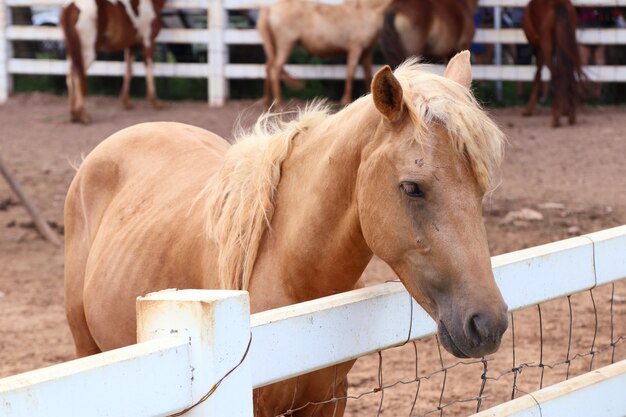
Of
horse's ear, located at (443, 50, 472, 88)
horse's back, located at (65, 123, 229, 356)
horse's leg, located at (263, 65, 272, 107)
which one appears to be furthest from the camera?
horse's leg, located at (263, 65, 272, 107)

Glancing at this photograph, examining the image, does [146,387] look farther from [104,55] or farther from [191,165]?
[104,55]

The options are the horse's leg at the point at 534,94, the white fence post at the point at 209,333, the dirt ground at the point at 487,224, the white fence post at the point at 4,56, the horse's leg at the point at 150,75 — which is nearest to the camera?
the white fence post at the point at 209,333

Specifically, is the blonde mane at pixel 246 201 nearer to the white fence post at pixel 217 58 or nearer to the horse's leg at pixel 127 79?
the horse's leg at pixel 127 79

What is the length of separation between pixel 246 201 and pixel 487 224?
17.0 ft

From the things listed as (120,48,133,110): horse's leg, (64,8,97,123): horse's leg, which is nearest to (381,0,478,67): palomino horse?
(120,48,133,110): horse's leg

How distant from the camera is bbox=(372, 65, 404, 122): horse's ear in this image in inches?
90.5

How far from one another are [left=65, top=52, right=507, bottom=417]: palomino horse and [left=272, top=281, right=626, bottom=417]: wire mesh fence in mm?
1148

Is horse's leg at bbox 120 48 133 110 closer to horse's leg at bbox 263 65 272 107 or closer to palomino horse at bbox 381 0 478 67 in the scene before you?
horse's leg at bbox 263 65 272 107

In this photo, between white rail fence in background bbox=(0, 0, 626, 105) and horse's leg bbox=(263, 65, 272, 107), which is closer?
white rail fence in background bbox=(0, 0, 626, 105)

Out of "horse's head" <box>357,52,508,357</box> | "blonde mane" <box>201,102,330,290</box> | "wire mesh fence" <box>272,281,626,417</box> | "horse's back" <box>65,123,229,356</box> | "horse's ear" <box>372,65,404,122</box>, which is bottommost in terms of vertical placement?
"wire mesh fence" <box>272,281,626,417</box>

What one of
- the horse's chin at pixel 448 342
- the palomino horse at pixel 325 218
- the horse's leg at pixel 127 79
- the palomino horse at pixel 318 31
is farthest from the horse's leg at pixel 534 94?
the horse's chin at pixel 448 342

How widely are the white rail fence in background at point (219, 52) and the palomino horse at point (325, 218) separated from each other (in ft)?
31.6

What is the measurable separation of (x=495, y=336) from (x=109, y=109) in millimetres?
11842

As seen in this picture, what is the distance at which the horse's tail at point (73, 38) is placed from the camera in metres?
12.2
